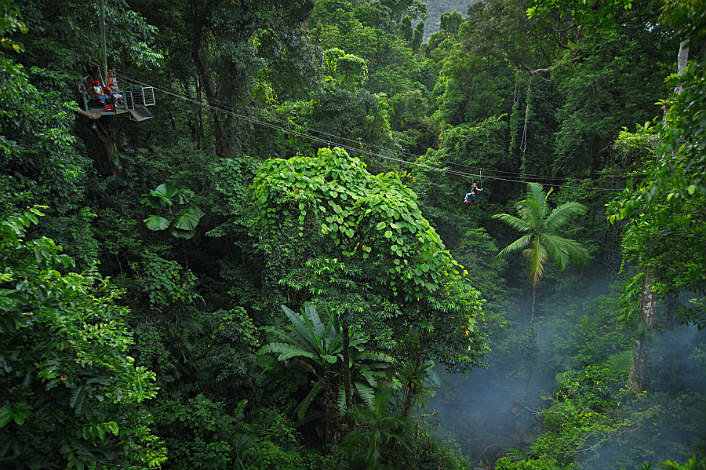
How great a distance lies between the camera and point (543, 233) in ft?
44.2

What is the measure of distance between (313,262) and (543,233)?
10648 mm

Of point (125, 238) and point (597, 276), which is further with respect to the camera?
point (597, 276)

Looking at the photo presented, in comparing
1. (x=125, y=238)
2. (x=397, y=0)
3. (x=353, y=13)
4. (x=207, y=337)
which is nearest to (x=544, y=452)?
(x=207, y=337)

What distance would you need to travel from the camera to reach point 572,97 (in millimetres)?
13406

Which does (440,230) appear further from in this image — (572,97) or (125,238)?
(125,238)

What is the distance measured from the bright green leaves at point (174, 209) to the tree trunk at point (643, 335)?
1081 centimetres

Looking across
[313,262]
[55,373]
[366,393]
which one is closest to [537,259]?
[366,393]

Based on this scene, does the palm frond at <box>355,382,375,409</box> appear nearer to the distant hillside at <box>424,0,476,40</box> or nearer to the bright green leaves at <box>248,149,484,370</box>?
the bright green leaves at <box>248,149,484,370</box>

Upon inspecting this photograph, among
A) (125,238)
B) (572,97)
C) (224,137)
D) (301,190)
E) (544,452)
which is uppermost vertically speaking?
(572,97)

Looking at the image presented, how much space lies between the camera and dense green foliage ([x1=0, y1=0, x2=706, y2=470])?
349 centimetres

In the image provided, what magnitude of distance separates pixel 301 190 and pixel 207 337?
13.5 feet

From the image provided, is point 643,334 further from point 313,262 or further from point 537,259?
point 313,262

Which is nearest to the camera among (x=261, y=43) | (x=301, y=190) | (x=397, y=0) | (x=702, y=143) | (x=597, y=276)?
(x=702, y=143)

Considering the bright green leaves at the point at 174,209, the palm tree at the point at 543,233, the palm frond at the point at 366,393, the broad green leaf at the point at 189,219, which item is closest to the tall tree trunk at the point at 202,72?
the bright green leaves at the point at 174,209
